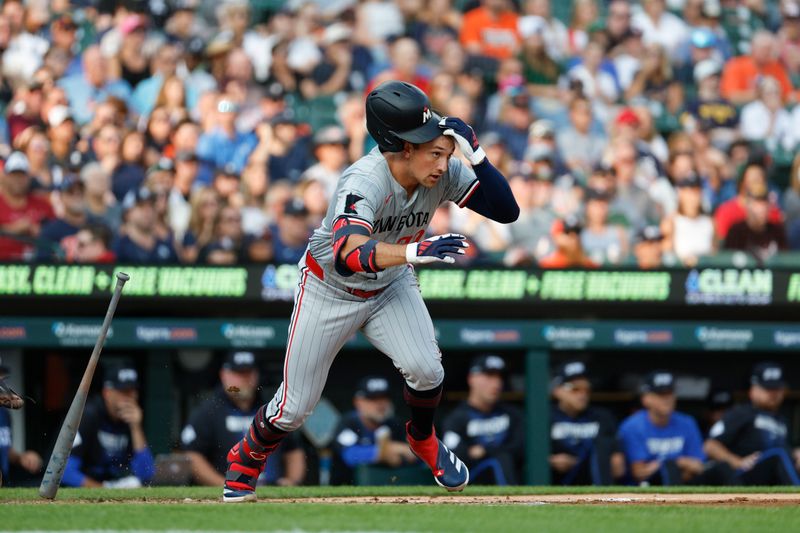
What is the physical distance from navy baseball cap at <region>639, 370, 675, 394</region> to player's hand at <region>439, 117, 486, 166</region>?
3810 millimetres

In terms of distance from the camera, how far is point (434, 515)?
16.0ft

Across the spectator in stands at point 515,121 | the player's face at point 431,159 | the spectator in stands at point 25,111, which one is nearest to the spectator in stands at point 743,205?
the spectator in stands at point 515,121

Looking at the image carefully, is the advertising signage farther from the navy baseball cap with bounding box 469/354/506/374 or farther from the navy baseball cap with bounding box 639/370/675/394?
the navy baseball cap with bounding box 639/370/675/394

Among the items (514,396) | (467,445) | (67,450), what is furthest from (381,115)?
(514,396)

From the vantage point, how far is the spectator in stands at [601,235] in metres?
9.68

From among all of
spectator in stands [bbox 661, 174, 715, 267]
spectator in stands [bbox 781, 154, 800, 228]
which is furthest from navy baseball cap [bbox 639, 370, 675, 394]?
spectator in stands [bbox 781, 154, 800, 228]

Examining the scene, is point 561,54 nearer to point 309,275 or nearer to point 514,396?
point 514,396

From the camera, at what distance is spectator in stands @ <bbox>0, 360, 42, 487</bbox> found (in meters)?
7.92

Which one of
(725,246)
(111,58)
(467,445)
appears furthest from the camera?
(111,58)

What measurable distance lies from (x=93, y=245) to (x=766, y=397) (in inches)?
176

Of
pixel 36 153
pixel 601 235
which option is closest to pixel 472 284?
pixel 601 235

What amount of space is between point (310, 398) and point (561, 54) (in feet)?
25.3

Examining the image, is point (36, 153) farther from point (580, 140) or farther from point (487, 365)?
point (580, 140)

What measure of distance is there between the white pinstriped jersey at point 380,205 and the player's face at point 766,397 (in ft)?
12.8
